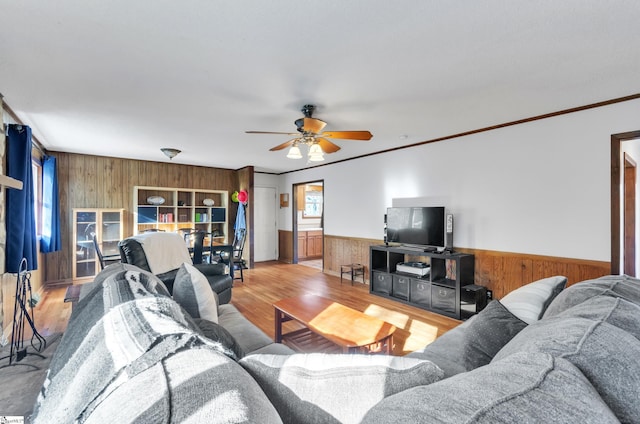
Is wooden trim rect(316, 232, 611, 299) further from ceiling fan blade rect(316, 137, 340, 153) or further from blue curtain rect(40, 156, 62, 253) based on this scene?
blue curtain rect(40, 156, 62, 253)

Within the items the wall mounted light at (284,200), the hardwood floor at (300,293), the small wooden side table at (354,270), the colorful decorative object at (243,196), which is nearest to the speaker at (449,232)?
the hardwood floor at (300,293)

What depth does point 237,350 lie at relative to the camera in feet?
4.49

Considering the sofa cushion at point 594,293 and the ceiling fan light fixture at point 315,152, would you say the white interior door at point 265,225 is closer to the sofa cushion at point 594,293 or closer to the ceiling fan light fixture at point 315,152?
the ceiling fan light fixture at point 315,152

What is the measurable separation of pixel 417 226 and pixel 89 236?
18.1ft

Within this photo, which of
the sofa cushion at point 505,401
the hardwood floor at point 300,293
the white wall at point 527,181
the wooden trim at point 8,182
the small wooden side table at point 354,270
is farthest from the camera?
the small wooden side table at point 354,270

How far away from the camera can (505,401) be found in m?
0.49

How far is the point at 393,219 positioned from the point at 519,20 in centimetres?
313

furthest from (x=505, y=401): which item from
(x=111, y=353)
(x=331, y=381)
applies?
(x=111, y=353)

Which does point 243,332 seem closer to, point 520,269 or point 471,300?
point 471,300

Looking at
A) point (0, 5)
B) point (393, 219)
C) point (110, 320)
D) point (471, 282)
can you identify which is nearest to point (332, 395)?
point (110, 320)

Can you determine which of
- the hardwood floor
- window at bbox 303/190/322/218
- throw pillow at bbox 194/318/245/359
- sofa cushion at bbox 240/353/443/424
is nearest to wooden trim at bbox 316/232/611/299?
the hardwood floor

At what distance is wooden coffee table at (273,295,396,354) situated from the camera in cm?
200

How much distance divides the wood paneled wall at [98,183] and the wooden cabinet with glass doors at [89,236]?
0.55 feet

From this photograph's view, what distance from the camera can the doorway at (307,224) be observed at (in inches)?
285
